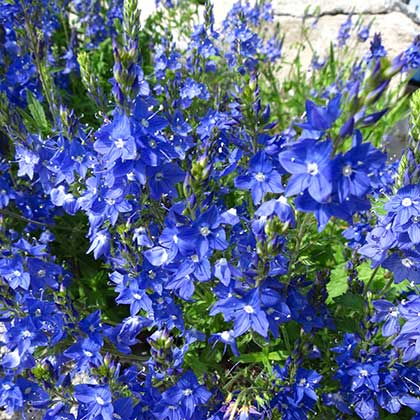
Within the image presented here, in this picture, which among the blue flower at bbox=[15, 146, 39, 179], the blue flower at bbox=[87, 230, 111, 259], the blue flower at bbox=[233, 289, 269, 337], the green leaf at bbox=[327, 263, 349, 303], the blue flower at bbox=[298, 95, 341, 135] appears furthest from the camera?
the green leaf at bbox=[327, 263, 349, 303]

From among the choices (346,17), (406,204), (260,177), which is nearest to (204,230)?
(260,177)

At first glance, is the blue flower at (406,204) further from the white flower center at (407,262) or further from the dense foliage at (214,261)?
the white flower center at (407,262)

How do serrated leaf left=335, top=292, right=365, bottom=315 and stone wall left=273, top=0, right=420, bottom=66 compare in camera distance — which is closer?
serrated leaf left=335, top=292, right=365, bottom=315

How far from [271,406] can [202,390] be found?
1.02 ft

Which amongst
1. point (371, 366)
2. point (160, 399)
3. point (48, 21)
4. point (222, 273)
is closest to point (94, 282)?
point (160, 399)

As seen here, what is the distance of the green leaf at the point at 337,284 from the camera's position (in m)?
3.33

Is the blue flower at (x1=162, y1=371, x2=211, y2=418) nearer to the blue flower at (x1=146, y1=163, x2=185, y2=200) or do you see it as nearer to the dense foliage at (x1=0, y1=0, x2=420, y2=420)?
the dense foliage at (x1=0, y1=0, x2=420, y2=420)

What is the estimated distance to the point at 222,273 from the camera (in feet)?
7.73

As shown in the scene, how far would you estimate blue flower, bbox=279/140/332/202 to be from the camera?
1.76 metres

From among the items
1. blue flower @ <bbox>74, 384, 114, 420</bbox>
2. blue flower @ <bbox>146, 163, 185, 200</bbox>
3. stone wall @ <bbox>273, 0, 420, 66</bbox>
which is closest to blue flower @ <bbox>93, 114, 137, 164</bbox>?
blue flower @ <bbox>146, 163, 185, 200</bbox>

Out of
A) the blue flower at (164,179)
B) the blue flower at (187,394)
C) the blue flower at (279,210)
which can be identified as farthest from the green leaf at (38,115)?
the blue flower at (279,210)

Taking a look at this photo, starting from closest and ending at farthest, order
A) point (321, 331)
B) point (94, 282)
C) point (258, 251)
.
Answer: point (258, 251), point (321, 331), point (94, 282)

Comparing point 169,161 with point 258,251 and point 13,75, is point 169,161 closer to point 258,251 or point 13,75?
point 258,251

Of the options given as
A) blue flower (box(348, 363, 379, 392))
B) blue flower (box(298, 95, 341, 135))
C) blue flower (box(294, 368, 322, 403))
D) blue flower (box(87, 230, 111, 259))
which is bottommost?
blue flower (box(348, 363, 379, 392))
